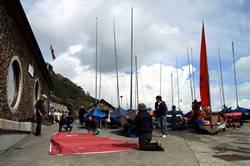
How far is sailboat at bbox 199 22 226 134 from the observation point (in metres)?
17.3

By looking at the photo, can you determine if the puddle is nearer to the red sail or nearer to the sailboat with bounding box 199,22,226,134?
the sailboat with bounding box 199,22,226,134

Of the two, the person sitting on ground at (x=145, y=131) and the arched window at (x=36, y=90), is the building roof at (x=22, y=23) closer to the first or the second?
the arched window at (x=36, y=90)

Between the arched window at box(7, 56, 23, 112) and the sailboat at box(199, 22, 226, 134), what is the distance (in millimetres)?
8649

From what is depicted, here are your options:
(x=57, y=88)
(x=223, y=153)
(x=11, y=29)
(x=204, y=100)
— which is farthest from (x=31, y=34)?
(x=57, y=88)

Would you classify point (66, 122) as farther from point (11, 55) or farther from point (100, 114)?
point (11, 55)

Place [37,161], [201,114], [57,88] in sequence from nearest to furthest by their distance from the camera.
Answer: [37,161] → [201,114] → [57,88]

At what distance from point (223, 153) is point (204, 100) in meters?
8.90

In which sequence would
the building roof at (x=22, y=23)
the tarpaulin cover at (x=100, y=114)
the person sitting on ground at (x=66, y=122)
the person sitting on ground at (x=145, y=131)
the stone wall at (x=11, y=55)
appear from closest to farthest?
the person sitting on ground at (x=145, y=131) → the stone wall at (x=11, y=55) → the building roof at (x=22, y=23) → the person sitting on ground at (x=66, y=122) → the tarpaulin cover at (x=100, y=114)

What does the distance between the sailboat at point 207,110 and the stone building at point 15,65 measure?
8.36m

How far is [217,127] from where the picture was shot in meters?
17.4

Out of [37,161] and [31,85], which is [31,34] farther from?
[37,161]

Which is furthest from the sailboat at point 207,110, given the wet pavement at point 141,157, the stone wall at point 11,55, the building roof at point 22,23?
the building roof at point 22,23

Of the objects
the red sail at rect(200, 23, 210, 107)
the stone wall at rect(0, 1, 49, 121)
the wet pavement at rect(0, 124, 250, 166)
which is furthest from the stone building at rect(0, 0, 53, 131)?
the red sail at rect(200, 23, 210, 107)

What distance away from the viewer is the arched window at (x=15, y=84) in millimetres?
14430
